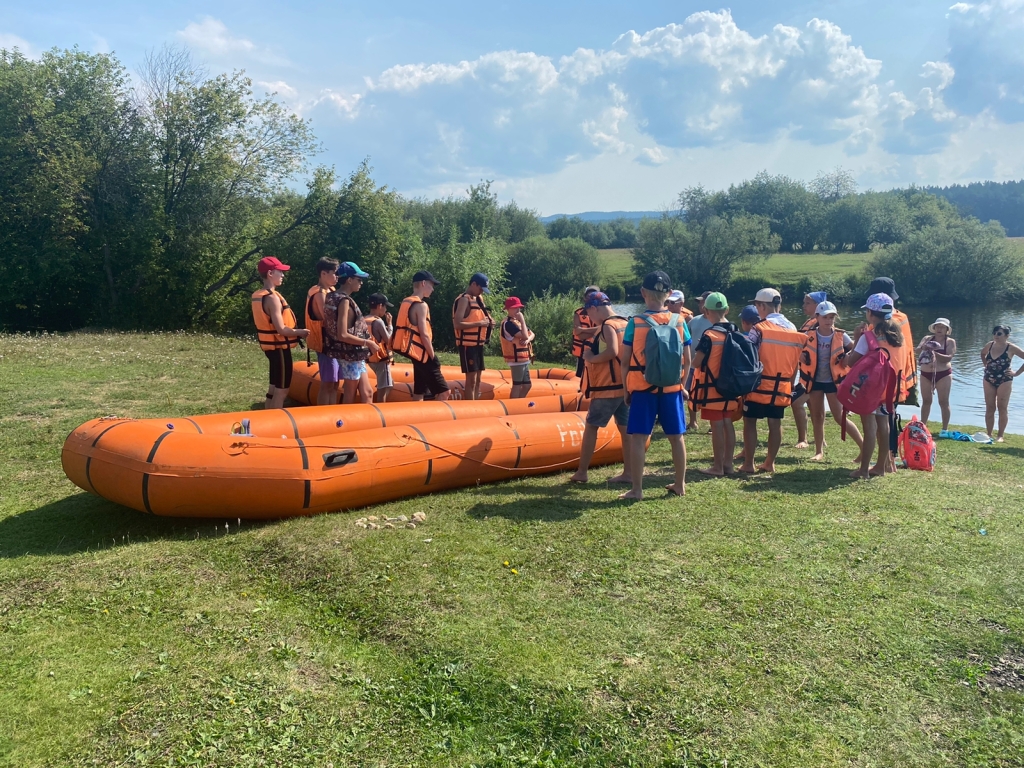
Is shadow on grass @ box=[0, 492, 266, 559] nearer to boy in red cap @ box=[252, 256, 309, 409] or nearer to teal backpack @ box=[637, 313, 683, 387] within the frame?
boy in red cap @ box=[252, 256, 309, 409]

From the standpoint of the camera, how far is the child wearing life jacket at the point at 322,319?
21.9 feet

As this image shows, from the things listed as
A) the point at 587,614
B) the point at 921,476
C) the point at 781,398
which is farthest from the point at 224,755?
the point at 921,476

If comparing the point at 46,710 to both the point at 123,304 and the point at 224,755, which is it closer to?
Result: the point at 224,755

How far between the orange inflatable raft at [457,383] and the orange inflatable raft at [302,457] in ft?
5.76

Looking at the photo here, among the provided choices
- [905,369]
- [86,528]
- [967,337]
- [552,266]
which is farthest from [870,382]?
[552,266]

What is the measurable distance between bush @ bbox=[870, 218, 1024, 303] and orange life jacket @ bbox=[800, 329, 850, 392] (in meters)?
34.5

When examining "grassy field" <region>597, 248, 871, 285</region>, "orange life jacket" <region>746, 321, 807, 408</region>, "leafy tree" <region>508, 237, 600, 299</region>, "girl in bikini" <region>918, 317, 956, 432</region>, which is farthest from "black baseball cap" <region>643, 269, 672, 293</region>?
"grassy field" <region>597, 248, 871, 285</region>

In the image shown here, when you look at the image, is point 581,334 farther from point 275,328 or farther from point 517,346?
point 275,328

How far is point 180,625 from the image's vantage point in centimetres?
351

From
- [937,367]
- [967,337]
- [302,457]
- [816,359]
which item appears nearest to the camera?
[302,457]

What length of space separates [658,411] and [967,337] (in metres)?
26.4

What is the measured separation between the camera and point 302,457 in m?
4.99

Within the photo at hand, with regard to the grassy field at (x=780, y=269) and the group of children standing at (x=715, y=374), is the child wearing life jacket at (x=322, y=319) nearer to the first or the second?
the group of children standing at (x=715, y=374)

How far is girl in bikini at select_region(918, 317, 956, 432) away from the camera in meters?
9.34
